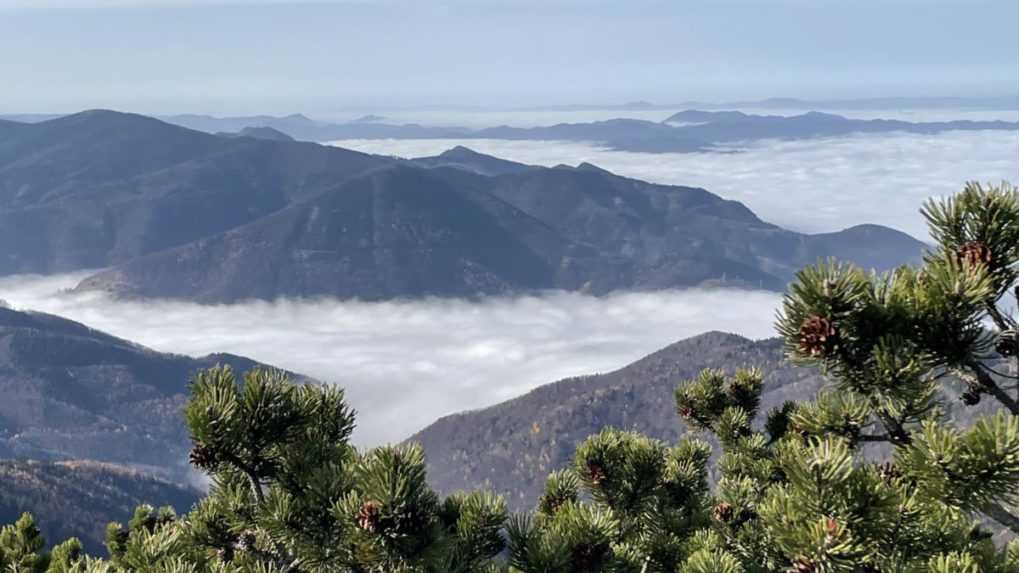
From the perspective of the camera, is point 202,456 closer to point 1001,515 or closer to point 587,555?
point 587,555

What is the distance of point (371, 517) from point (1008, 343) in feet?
13.9

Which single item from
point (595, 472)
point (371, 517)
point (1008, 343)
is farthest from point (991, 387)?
point (595, 472)

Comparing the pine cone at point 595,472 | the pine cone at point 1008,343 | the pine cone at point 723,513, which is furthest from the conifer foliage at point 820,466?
the pine cone at point 723,513

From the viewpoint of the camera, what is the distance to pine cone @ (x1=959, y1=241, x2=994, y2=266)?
4773 millimetres

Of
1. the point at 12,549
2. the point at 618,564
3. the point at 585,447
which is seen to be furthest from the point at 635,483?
the point at 12,549

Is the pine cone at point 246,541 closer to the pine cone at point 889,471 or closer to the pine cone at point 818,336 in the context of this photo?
the pine cone at point 818,336

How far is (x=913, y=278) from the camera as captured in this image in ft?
16.4

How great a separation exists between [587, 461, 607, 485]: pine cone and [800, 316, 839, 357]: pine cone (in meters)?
6.14

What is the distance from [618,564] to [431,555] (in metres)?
2.83

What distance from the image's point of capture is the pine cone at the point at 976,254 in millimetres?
4773

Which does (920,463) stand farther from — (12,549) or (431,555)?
(12,549)

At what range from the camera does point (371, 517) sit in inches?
222

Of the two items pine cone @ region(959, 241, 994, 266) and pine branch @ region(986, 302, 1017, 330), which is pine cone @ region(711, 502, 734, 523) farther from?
pine cone @ region(959, 241, 994, 266)

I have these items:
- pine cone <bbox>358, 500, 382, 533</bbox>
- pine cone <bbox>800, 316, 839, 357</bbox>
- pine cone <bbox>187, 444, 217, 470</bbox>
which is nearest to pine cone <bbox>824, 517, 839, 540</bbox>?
pine cone <bbox>800, 316, 839, 357</bbox>
